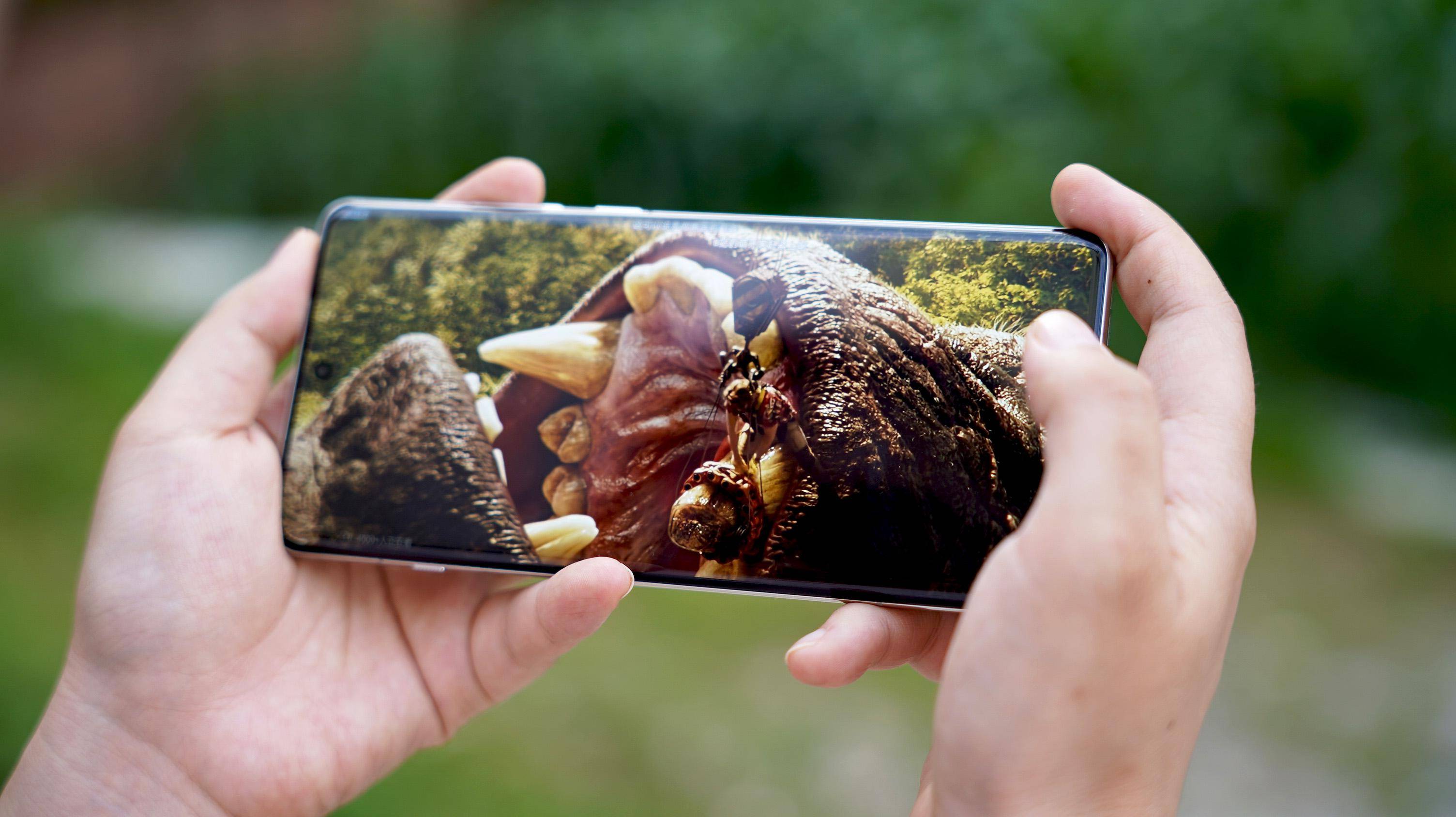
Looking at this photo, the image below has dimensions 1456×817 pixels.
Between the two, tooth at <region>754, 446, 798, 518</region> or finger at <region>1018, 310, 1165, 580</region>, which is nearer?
finger at <region>1018, 310, 1165, 580</region>

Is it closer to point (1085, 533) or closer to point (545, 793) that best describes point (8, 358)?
point (545, 793)

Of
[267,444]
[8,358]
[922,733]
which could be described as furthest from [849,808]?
[8,358]

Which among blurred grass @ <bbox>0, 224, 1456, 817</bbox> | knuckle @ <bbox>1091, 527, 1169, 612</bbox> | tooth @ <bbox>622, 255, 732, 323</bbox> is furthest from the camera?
blurred grass @ <bbox>0, 224, 1456, 817</bbox>

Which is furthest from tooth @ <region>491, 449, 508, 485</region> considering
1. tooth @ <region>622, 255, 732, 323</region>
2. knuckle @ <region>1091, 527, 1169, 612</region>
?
knuckle @ <region>1091, 527, 1169, 612</region>

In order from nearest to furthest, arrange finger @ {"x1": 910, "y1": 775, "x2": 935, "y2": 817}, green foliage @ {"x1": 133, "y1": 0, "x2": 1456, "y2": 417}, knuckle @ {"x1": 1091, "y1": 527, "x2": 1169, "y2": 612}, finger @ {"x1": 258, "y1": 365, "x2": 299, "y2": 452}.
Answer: knuckle @ {"x1": 1091, "y1": 527, "x2": 1169, "y2": 612} < finger @ {"x1": 910, "y1": 775, "x2": 935, "y2": 817} < finger @ {"x1": 258, "y1": 365, "x2": 299, "y2": 452} < green foliage @ {"x1": 133, "y1": 0, "x2": 1456, "y2": 417}

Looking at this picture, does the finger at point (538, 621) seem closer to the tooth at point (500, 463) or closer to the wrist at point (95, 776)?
the tooth at point (500, 463)

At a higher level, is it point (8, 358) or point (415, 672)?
point (415, 672)

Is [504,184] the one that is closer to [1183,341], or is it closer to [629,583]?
[629,583]

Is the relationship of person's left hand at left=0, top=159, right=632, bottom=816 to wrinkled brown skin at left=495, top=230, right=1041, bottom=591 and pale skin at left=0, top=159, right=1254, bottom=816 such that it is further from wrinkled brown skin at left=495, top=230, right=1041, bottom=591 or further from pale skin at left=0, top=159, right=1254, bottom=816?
wrinkled brown skin at left=495, top=230, right=1041, bottom=591
